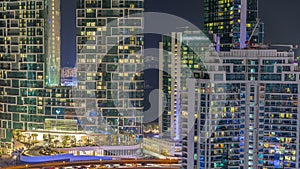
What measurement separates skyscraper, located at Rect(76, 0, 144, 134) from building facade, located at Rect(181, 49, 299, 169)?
4.82 m

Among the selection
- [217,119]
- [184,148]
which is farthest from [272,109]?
[184,148]

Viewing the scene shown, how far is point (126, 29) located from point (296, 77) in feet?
20.3

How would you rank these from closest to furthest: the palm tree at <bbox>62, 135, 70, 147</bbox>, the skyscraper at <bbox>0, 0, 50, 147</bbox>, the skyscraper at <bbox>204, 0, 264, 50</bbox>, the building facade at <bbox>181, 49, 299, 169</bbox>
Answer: the building facade at <bbox>181, 49, 299, 169</bbox>, the palm tree at <bbox>62, 135, 70, 147</bbox>, the skyscraper at <bbox>0, 0, 50, 147</bbox>, the skyscraper at <bbox>204, 0, 264, 50</bbox>

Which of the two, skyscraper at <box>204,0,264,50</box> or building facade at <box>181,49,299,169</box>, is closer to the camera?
building facade at <box>181,49,299,169</box>

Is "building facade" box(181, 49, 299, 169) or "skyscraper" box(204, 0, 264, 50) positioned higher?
"skyscraper" box(204, 0, 264, 50)

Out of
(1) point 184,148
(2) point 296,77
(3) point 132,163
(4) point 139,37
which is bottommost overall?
(3) point 132,163

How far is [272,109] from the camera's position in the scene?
410 inches

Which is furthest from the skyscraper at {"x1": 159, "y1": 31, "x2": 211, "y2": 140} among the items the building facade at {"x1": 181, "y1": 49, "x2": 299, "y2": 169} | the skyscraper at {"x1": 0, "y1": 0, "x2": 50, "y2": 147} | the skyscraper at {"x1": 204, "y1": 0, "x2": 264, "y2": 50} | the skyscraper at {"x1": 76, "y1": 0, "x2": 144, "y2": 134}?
the building facade at {"x1": 181, "y1": 49, "x2": 299, "y2": 169}

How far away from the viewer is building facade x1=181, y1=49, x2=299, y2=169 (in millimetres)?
10016

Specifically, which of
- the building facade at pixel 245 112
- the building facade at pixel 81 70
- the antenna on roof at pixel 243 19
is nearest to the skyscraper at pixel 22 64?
the building facade at pixel 81 70

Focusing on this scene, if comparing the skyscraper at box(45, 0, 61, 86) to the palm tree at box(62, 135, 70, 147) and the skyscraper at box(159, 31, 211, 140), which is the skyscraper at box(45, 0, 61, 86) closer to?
the palm tree at box(62, 135, 70, 147)

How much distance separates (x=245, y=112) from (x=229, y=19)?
32.7 ft

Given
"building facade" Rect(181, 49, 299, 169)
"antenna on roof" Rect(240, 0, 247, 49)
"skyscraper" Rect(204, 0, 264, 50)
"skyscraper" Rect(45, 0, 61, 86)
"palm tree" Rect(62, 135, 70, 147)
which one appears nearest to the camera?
"building facade" Rect(181, 49, 299, 169)

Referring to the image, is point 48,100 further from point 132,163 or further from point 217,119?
point 217,119
